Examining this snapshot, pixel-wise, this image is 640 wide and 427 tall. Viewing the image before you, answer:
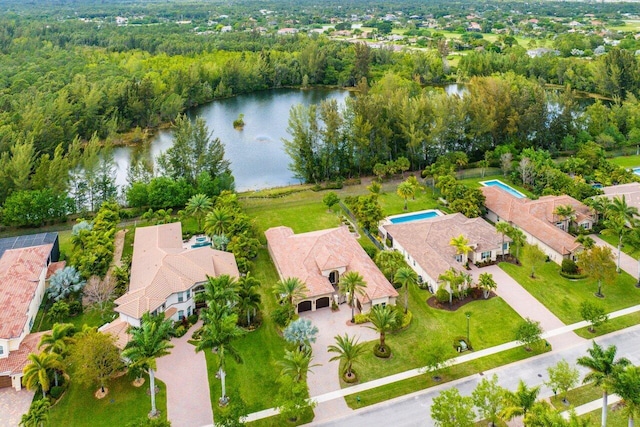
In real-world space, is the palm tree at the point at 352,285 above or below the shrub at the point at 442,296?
above

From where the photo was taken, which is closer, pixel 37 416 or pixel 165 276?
pixel 37 416

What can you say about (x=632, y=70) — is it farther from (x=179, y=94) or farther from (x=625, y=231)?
(x=179, y=94)

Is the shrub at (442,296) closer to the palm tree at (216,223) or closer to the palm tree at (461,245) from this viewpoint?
the palm tree at (461,245)

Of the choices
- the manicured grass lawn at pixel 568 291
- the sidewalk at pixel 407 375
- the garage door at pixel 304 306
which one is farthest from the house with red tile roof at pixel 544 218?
the garage door at pixel 304 306

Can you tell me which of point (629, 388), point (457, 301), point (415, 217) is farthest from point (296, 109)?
point (629, 388)

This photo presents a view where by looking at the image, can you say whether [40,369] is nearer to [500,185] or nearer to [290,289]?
[290,289]

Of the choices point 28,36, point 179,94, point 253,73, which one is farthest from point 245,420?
point 28,36
